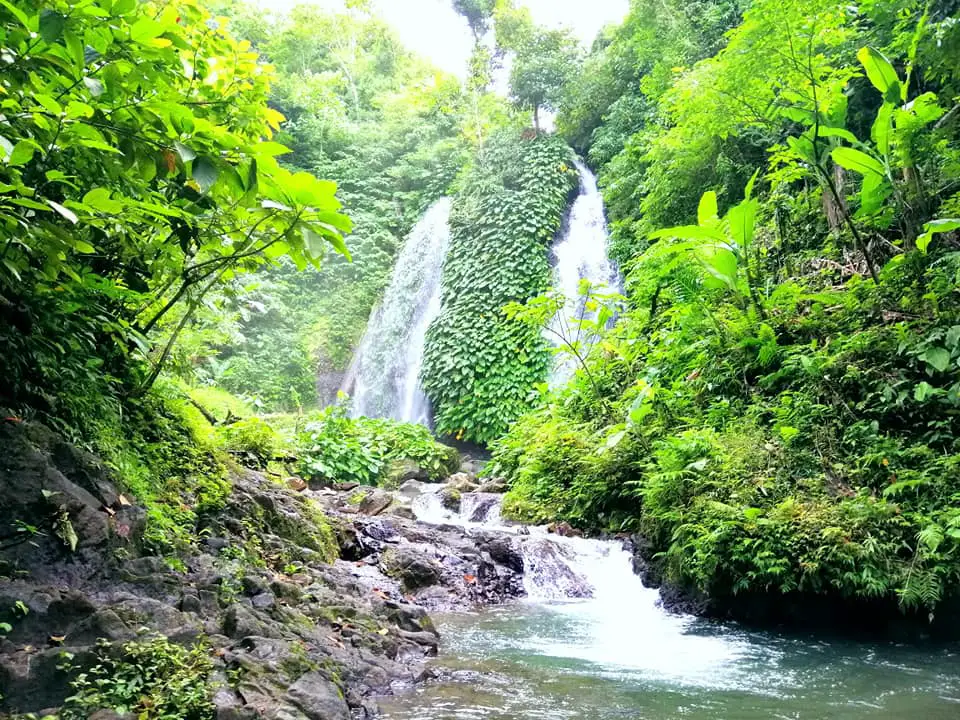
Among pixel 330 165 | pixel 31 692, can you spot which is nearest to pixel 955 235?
pixel 31 692

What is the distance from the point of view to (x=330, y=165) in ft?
83.8

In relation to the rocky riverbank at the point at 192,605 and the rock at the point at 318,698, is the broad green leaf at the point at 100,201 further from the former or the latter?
the rock at the point at 318,698

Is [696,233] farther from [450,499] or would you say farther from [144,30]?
[144,30]

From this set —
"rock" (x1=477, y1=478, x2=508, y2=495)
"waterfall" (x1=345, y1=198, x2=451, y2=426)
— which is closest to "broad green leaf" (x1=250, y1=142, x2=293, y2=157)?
"rock" (x1=477, y1=478, x2=508, y2=495)

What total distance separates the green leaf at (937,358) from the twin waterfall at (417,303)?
9.69 metres

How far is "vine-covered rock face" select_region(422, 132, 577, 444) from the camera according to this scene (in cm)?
1546

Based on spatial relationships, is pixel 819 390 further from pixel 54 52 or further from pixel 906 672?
pixel 54 52

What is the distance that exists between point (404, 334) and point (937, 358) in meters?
14.6

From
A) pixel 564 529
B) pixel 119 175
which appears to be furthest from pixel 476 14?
pixel 119 175

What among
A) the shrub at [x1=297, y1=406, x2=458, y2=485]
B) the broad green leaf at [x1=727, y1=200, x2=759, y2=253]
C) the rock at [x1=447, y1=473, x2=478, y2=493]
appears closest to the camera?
the broad green leaf at [x1=727, y1=200, x2=759, y2=253]

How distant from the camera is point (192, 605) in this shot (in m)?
3.11

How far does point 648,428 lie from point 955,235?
366 cm

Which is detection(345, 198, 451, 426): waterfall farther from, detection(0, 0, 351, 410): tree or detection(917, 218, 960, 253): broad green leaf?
detection(0, 0, 351, 410): tree

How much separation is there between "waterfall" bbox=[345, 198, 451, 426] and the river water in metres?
11.5
